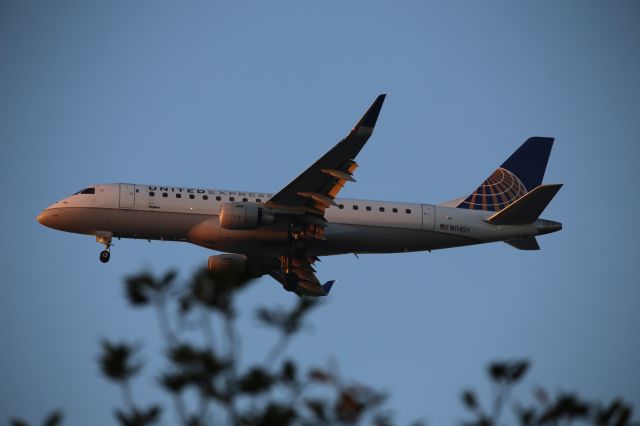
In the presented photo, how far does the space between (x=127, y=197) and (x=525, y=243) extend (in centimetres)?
1953

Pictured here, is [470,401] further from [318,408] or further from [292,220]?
[292,220]

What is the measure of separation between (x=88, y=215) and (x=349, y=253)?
42.4 feet

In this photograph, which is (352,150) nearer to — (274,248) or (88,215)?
(274,248)

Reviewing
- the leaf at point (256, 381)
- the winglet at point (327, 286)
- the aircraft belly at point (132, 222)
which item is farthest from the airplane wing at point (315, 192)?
the leaf at point (256, 381)

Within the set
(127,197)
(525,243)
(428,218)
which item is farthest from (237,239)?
(525,243)

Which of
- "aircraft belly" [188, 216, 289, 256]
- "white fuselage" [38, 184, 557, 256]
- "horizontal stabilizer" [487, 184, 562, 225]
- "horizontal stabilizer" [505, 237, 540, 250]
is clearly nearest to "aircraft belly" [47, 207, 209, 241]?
"white fuselage" [38, 184, 557, 256]

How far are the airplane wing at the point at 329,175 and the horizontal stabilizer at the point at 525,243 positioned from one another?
9835 mm

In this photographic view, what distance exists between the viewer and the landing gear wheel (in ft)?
167

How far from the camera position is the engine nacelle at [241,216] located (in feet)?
152

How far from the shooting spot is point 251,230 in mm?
47969

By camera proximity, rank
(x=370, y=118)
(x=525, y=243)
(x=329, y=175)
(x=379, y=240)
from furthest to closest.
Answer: (x=525, y=243) → (x=379, y=240) → (x=329, y=175) → (x=370, y=118)

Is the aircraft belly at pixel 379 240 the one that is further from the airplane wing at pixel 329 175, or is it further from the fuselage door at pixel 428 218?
the airplane wing at pixel 329 175

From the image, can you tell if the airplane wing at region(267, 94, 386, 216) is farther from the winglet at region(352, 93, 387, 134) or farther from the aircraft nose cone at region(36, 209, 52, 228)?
the aircraft nose cone at region(36, 209, 52, 228)

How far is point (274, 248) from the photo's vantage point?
49406 mm
